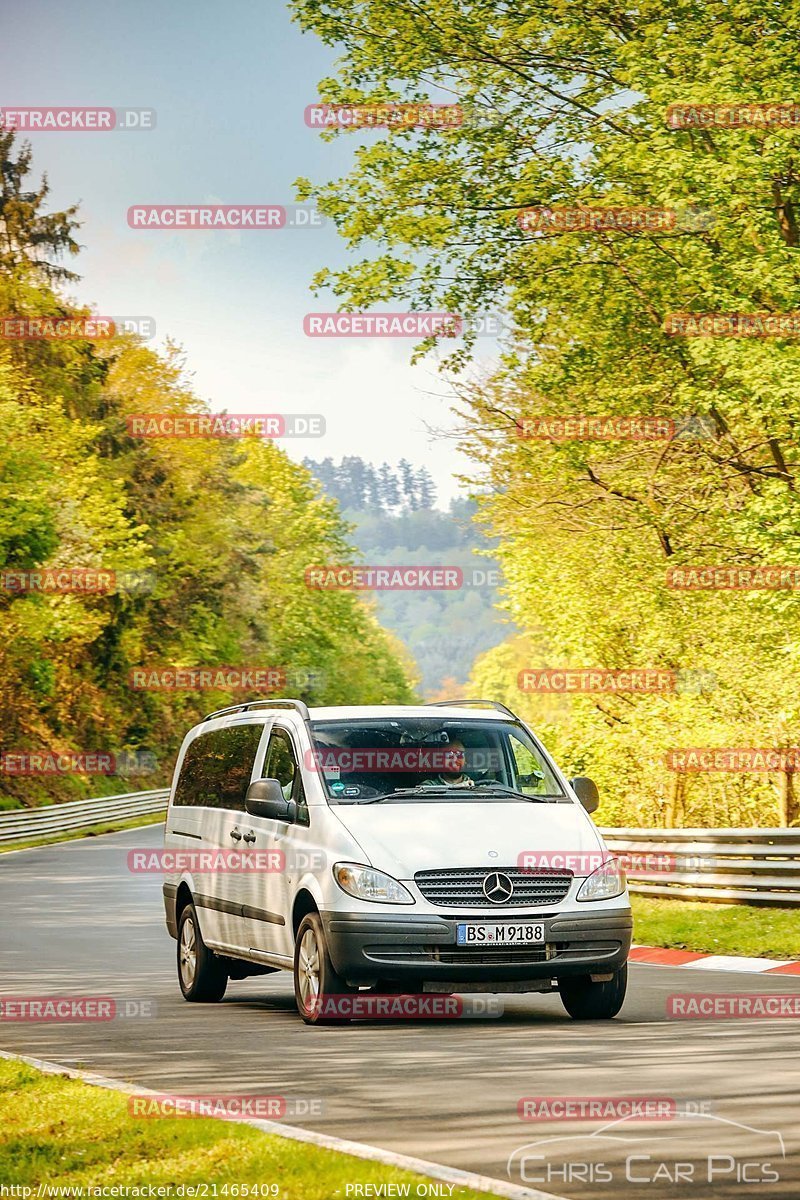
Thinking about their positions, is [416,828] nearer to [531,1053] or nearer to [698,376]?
[531,1053]

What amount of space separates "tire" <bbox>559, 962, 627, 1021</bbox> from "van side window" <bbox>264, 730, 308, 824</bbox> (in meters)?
2.06

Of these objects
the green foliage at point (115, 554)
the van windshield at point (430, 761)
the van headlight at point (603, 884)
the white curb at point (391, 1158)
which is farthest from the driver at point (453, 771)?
the green foliage at point (115, 554)

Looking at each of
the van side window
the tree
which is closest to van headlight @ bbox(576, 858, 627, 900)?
the van side window

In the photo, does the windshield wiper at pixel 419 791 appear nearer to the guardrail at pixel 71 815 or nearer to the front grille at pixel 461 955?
the front grille at pixel 461 955

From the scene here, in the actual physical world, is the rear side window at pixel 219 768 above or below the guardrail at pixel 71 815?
above

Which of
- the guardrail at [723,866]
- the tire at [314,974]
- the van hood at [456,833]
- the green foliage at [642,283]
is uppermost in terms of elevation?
the green foliage at [642,283]

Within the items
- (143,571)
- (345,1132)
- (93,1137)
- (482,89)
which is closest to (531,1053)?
(345,1132)

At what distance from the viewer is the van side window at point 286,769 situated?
12.8 metres

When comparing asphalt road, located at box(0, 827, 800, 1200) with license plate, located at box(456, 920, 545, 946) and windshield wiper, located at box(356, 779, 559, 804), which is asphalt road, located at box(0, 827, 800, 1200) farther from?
windshield wiper, located at box(356, 779, 559, 804)

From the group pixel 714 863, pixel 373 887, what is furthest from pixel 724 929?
pixel 373 887

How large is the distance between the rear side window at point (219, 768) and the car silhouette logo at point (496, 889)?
2721mm

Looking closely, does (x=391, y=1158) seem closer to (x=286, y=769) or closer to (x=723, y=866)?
(x=286, y=769)

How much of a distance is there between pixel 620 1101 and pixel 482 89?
66.5 feet

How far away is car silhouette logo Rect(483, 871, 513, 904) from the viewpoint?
11898 millimetres
